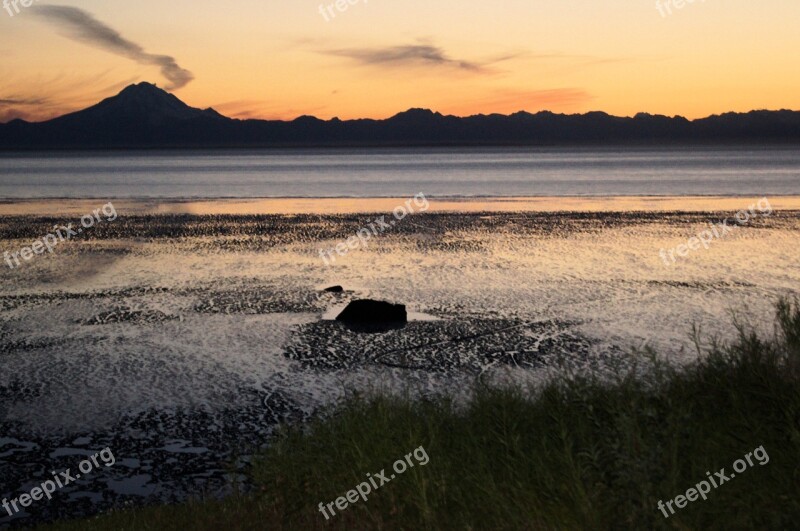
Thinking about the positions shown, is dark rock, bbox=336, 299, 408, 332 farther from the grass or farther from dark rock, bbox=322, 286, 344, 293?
the grass

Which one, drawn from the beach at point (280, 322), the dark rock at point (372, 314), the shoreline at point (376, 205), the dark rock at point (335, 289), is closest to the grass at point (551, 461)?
the beach at point (280, 322)

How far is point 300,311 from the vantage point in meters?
18.0

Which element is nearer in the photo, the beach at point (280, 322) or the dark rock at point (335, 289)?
the beach at point (280, 322)

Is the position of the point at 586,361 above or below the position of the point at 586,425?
below

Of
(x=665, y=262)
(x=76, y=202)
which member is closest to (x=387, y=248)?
(x=665, y=262)

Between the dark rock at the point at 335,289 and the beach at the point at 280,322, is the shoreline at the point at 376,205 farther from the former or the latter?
the dark rock at the point at 335,289

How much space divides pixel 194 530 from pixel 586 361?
7911mm

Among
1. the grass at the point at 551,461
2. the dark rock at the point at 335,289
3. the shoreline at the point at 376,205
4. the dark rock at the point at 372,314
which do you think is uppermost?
the grass at the point at 551,461

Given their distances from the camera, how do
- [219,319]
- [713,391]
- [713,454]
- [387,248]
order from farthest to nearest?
1. [387,248]
2. [219,319]
3. [713,391]
4. [713,454]

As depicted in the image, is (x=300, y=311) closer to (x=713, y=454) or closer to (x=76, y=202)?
(x=713, y=454)

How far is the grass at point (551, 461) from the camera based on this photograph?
19.7 feet

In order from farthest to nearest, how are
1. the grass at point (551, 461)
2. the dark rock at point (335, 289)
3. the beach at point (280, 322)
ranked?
the dark rock at point (335, 289), the beach at point (280, 322), the grass at point (551, 461)

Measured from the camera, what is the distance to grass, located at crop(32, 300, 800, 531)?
5996 mm

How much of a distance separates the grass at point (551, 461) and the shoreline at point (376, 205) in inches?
1457
